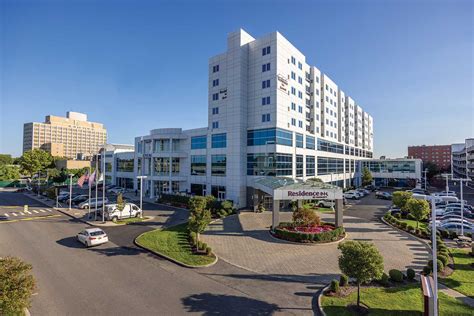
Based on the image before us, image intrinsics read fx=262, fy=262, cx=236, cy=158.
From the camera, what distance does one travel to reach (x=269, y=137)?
137ft

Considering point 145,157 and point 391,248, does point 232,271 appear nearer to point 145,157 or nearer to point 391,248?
point 391,248

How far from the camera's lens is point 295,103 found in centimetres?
4716

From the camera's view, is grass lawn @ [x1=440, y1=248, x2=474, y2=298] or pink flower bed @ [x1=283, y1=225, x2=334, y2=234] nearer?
grass lawn @ [x1=440, y1=248, x2=474, y2=298]

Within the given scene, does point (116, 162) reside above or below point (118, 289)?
above

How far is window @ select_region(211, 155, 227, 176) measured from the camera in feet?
149

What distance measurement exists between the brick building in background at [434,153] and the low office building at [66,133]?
217499 millimetres

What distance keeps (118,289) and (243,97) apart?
35.1 meters

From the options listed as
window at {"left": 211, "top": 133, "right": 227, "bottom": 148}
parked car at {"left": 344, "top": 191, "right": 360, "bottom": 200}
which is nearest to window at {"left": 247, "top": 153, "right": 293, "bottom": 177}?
window at {"left": 211, "top": 133, "right": 227, "bottom": 148}

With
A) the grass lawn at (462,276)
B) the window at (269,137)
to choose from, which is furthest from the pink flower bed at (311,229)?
the window at (269,137)

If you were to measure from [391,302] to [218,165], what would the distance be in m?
35.4

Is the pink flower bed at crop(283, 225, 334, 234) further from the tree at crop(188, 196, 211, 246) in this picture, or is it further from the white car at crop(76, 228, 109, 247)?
the white car at crop(76, 228, 109, 247)

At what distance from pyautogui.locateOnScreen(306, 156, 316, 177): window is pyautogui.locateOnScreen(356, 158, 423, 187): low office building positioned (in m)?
39.1

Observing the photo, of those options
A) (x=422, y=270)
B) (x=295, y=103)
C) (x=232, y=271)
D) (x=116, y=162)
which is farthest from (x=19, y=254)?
(x=116, y=162)

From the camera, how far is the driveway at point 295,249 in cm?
1811
